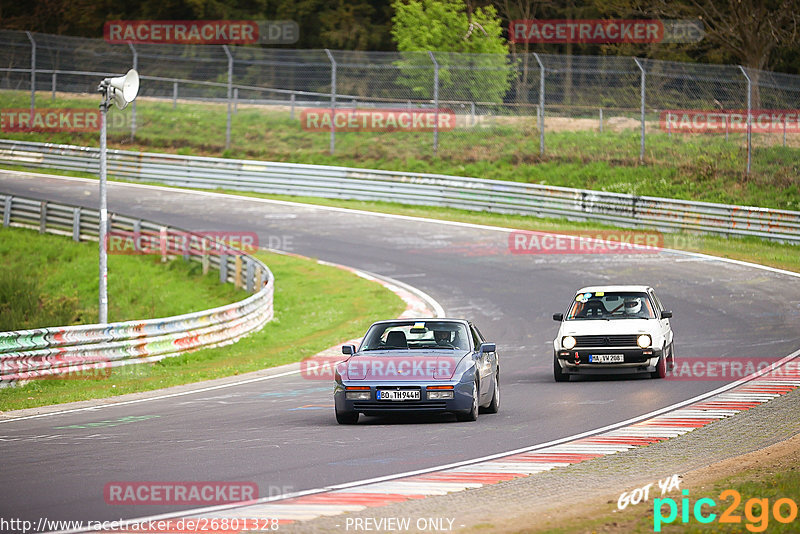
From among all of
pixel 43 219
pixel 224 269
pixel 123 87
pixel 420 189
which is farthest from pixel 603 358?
pixel 43 219

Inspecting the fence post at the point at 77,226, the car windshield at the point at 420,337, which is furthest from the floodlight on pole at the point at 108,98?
the fence post at the point at 77,226

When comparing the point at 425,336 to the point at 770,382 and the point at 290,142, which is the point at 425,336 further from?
the point at 290,142

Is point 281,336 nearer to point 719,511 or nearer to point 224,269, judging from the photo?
point 224,269

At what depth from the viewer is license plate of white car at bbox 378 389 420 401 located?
41.6ft

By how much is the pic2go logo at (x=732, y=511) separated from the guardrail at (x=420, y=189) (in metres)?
25.9

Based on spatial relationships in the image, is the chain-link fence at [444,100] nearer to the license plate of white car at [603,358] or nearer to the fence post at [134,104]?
the fence post at [134,104]

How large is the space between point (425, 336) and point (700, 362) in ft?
20.5

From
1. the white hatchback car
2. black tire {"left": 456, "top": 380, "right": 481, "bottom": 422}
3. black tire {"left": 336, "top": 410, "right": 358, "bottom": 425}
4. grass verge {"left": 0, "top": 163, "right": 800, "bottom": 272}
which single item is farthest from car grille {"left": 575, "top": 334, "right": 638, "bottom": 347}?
grass verge {"left": 0, "top": 163, "right": 800, "bottom": 272}

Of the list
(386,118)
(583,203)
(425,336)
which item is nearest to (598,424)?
(425,336)

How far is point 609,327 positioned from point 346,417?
589 centimetres

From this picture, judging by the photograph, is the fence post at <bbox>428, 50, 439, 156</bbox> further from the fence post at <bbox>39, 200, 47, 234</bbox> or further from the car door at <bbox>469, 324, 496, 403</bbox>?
the car door at <bbox>469, 324, 496, 403</bbox>

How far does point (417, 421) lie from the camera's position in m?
13.4

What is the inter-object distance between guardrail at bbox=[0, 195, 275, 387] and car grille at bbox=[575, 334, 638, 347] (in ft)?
25.7

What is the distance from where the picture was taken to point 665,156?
128ft
